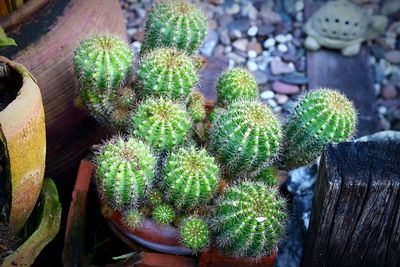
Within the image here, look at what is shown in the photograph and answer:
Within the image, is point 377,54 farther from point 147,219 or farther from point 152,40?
point 147,219

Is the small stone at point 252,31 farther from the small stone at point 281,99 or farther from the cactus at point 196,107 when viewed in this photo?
the cactus at point 196,107

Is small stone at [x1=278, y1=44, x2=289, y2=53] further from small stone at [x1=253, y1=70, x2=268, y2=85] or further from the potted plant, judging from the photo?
the potted plant

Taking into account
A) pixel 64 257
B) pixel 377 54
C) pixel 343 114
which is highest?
pixel 343 114

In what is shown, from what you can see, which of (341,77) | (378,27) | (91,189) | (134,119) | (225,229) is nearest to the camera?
(225,229)

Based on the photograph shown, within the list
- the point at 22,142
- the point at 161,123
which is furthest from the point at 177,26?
the point at 22,142

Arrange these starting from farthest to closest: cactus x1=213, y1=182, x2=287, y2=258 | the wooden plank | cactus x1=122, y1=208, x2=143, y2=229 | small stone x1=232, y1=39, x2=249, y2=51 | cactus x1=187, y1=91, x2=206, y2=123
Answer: small stone x1=232, y1=39, x2=249, y2=51
the wooden plank
cactus x1=187, y1=91, x2=206, y2=123
cactus x1=122, y1=208, x2=143, y2=229
cactus x1=213, y1=182, x2=287, y2=258

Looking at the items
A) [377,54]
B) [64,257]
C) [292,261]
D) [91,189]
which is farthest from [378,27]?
[64,257]

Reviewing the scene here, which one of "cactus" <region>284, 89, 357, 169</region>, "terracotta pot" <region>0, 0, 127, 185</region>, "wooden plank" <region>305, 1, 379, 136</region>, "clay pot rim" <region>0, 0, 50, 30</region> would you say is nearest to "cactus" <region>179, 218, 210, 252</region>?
"cactus" <region>284, 89, 357, 169</region>
